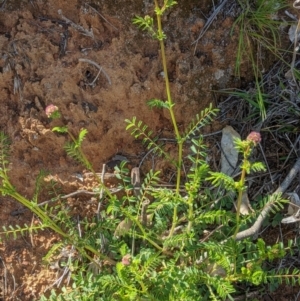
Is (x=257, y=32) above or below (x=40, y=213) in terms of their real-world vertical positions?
above

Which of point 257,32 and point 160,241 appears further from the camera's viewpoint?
point 257,32

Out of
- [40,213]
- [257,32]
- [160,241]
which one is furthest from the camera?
[257,32]

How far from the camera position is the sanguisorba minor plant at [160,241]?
216 centimetres

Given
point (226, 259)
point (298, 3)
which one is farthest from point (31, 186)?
point (298, 3)

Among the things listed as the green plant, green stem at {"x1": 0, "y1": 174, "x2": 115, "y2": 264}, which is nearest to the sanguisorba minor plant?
green stem at {"x1": 0, "y1": 174, "x2": 115, "y2": 264}

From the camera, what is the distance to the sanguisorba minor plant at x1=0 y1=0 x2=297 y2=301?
2160 millimetres

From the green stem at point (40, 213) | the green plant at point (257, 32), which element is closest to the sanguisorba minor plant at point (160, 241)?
the green stem at point (40, 213)

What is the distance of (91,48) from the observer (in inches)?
102

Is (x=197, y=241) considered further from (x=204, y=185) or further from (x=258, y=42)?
(x=258, y=42)

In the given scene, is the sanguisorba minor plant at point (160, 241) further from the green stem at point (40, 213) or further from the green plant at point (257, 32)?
the green plant at point (257, 32)

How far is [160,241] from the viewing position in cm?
246

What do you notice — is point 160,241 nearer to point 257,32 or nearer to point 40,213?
point 40,213

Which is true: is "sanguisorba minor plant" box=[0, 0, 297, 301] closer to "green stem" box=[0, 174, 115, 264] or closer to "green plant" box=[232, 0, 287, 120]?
"green stem" box=[0, 174, 115, 264]

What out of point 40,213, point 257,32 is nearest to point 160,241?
point 40,213
